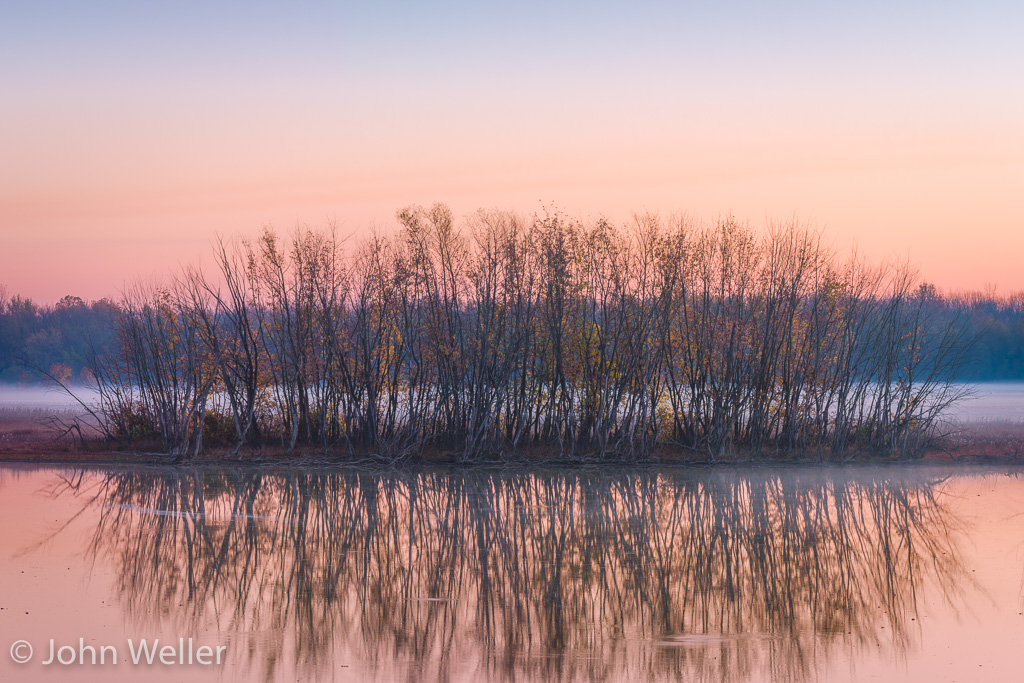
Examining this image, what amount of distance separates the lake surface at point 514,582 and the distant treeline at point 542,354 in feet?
14.9

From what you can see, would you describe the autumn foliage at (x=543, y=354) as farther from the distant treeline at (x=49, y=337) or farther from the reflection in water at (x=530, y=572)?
the distant treeline at (x=49, y=337)

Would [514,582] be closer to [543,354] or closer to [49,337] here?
[543,354]

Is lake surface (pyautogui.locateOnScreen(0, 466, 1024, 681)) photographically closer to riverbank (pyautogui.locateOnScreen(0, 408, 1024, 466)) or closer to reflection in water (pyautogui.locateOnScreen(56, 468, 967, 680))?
reflection in water (pyautogui.locateOnScreen(56, 468, 967, 680))

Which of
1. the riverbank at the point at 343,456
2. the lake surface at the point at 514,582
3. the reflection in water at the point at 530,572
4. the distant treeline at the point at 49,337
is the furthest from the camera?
the distant treeline at the point at 49,337

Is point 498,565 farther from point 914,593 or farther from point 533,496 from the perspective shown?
point 533,496

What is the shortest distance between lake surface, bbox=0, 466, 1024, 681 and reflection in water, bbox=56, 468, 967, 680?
Result: 0.11 feet

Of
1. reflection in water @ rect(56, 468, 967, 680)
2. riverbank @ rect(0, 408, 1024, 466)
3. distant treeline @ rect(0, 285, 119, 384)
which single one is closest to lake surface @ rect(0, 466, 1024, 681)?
reflection in water @ rect(56, 468, 967, 680)

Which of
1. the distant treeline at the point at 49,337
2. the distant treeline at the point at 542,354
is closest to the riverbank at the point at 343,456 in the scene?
the distant treeline at the point at 542,354

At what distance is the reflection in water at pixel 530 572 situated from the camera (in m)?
6.97

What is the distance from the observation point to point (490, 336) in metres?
20.7

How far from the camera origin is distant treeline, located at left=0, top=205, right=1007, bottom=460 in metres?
20.4

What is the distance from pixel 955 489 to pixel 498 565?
33.5 feet

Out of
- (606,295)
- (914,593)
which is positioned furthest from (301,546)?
(606,295)

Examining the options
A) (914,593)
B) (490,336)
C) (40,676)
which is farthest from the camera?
(490,336)
